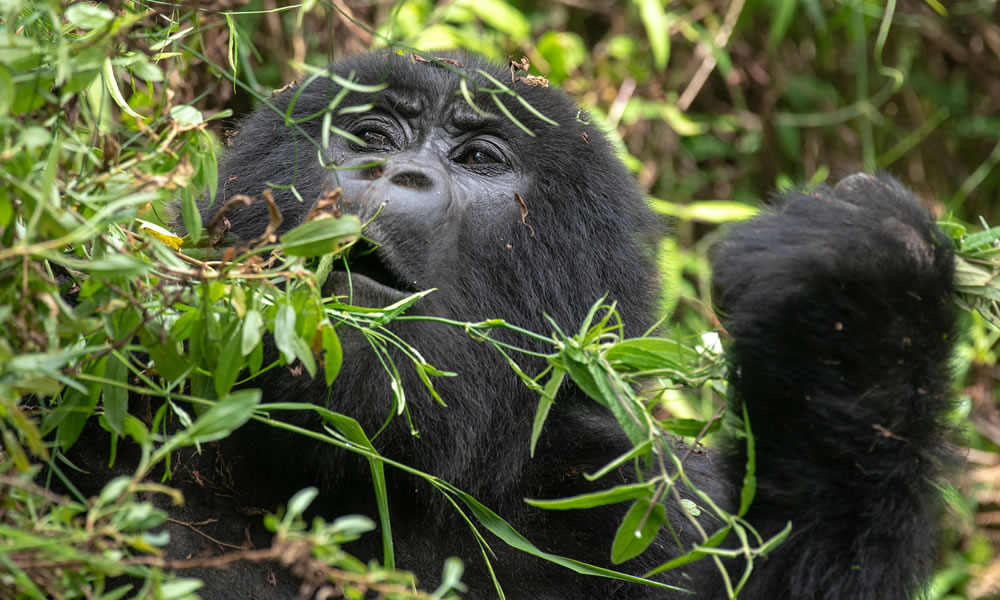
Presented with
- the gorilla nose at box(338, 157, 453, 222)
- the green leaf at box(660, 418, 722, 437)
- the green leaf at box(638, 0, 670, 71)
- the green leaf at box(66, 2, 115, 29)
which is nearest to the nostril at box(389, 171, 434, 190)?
the gorilla nose at box(338, 157, 453, 222)

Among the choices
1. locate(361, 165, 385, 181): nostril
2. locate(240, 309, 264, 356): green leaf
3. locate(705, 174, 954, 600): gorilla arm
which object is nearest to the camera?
locate(240, 309, 264, 356): green leaf

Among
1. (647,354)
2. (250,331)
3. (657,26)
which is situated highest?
(250,331)

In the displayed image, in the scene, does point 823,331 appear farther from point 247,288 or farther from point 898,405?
point 247,288

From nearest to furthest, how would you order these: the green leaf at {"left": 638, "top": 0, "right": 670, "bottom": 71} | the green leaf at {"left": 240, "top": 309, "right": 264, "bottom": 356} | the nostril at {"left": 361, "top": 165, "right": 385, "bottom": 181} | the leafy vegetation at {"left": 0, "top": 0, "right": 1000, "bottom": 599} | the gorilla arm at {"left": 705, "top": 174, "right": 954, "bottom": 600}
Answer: the leafy vegetation at {"left": 0, "top": 0, "right": 1000, "bottom": 599} → the green leaf at {"left": 240, "top": 309, "right": 264, "bottom": 356} → the gorilla arm at {"left": 705, "top": 174, "right": 954, "bottom": 600} → the nostril at {"left": 361, "top": 165, "right": 385, "bottom": 181} → the green leaf at {"left": 638, "top": 0, "right": 670, "bottom": 71}

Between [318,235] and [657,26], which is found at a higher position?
[318,235]

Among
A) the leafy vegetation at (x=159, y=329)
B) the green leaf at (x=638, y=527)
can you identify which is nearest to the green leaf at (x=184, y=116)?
the leafy vegetation at (x=159, y=329)

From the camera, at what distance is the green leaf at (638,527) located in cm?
146

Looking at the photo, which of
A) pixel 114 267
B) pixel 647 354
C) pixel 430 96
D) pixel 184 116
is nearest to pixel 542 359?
pixel 647 354

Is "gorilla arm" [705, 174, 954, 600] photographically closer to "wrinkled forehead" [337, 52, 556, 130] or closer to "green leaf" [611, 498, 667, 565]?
"green leaf" [611, 498, 667, 565]

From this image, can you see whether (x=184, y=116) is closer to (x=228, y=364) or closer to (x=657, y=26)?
(x=228, y=364)

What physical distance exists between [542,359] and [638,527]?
2.35ft

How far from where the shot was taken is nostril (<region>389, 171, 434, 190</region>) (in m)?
1.99

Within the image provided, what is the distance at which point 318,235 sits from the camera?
1.32 metres

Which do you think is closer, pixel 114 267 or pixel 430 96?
pixel 114 267
